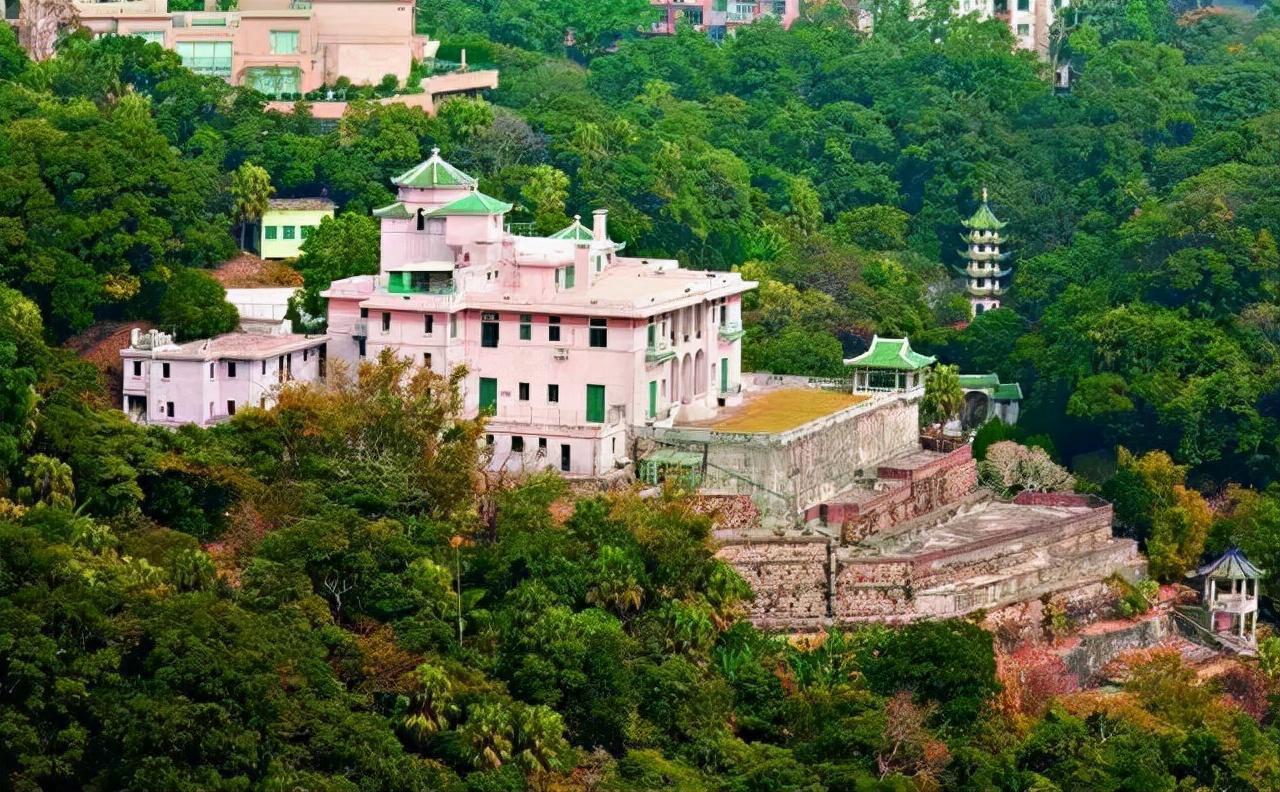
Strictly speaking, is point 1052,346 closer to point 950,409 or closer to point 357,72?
point 950,409

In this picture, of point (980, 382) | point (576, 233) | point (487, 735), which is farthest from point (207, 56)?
point (487, 735)

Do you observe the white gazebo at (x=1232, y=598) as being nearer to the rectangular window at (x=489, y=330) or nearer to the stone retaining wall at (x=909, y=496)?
the stone retaining wall at (x=909, y=496)

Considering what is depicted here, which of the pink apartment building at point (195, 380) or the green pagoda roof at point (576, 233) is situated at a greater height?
the green pagoda roof at point (576, 233)

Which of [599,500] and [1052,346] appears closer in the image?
[599,500]

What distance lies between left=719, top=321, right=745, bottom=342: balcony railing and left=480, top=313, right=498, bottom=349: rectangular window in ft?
19.2

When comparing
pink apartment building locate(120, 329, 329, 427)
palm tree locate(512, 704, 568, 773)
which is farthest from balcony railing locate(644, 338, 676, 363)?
palm tree locate(512, 704, 568, 773)

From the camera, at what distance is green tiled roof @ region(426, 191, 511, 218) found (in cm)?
6762

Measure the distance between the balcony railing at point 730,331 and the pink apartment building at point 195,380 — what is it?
925 cm

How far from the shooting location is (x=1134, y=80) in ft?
345

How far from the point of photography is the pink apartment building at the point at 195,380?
65.1 meters

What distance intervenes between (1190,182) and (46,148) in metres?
31.9

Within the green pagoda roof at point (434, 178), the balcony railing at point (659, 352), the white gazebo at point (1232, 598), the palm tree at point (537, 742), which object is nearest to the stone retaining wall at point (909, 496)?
the balcony railing at point (659, 352)

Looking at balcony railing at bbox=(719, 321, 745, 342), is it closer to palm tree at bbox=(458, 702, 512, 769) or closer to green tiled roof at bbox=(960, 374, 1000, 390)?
green tiled roof at bbox=(960, 374, 1000, 390)

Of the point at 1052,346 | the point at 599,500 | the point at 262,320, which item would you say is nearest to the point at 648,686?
the point at 599,500
